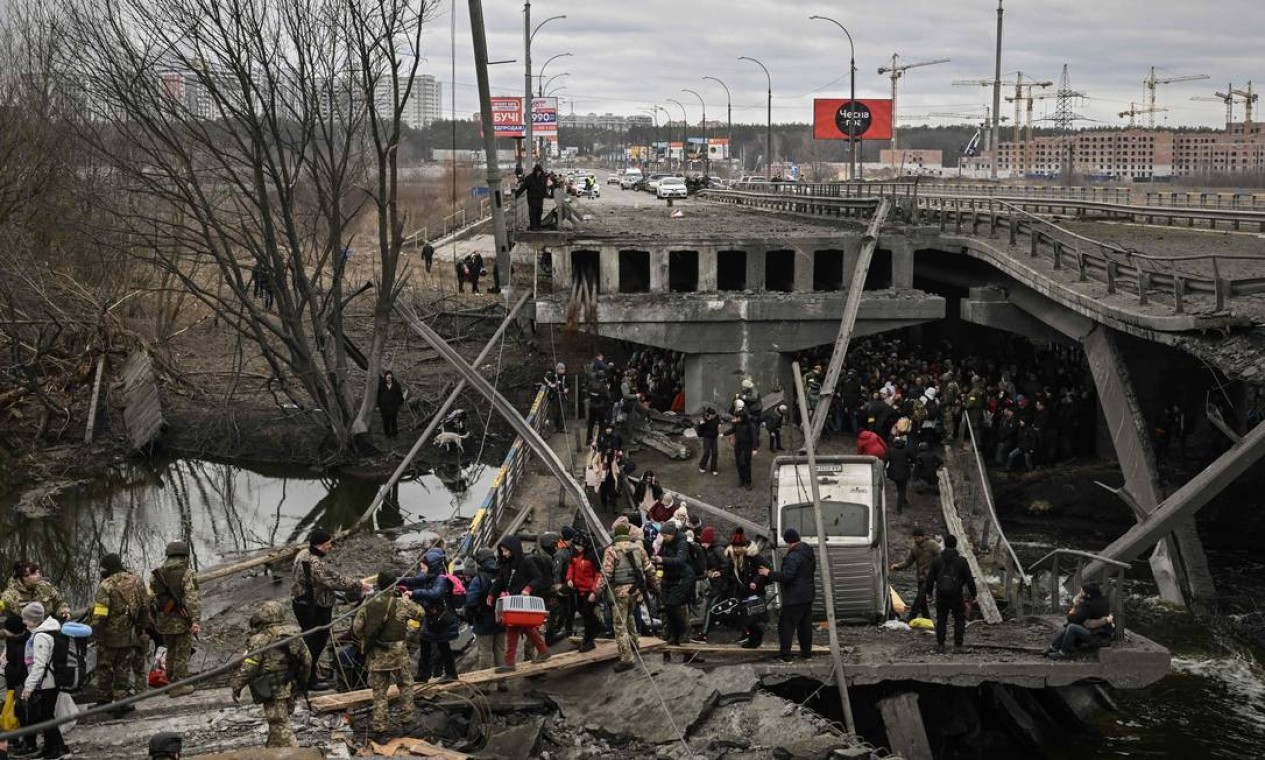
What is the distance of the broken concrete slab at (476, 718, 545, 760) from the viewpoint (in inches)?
512

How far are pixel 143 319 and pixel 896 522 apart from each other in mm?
26422

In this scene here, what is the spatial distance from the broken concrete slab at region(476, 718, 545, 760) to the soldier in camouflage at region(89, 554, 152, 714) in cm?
347

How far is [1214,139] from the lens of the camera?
164m

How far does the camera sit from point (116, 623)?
540 inches

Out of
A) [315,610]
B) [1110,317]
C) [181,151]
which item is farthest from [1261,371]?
[181,151]

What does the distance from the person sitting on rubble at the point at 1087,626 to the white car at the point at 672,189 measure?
65164 millimetres

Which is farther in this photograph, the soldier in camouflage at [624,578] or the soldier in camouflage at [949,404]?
the soldier in camouflage at [949,404]

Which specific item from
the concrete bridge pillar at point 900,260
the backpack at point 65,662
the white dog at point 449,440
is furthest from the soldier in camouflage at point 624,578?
the concrete bridge pillar at point 900,260

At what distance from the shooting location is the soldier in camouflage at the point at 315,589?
553 inches

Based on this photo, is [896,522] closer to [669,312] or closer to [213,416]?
[669,312]

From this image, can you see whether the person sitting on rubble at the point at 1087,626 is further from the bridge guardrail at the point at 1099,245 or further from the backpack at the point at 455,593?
the bridge guardrail at the point at 1099,245

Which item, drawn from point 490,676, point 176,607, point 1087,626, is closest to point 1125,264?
point 1087,626

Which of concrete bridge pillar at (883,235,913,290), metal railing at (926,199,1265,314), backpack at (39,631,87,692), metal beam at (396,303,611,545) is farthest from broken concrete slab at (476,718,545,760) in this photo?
concrete bridge pillar at (883,235,913,290)

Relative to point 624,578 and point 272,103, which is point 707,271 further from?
point 624,578
